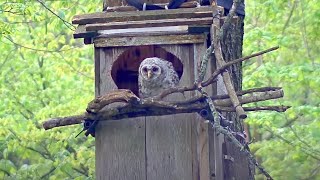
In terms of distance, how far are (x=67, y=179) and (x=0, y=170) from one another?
97 cm

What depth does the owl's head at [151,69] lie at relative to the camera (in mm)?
5695

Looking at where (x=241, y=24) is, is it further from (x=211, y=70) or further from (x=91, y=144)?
(x=91, y=144)

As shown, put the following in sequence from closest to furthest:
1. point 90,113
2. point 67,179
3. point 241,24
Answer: point 90,113 → point 241,24 → point 67,179

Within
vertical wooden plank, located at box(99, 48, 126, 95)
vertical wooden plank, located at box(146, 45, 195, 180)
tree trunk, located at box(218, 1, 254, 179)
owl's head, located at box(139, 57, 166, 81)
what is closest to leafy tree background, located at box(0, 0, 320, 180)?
tree trunk, located at box(218, 1, 254, 179)

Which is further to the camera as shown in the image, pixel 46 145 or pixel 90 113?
pixel 46 145

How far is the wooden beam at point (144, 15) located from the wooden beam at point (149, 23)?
1.0 inches

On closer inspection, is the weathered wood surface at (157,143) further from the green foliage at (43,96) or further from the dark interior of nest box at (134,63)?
the green foliage at (43,96)

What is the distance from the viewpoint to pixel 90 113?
5492mm

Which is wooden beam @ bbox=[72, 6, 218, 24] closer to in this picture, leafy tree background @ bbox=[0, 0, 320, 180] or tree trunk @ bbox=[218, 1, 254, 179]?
tree trunk @ bbox=[218, 1, 254, 179]

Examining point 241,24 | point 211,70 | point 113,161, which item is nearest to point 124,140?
point 113,161

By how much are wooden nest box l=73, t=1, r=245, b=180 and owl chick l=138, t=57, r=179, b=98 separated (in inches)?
5.1

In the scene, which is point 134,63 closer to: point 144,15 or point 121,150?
point 144,15

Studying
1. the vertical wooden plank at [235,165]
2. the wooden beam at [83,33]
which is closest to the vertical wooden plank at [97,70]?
the wooden beam at [83,33]

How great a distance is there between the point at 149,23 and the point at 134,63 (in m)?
0.80
